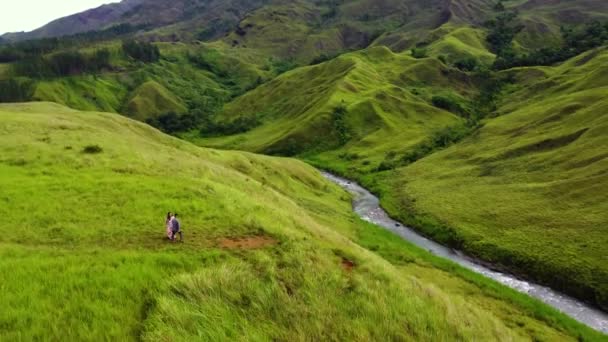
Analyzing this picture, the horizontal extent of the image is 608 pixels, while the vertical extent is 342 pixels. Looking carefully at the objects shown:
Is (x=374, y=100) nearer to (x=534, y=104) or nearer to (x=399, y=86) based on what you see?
(x=399, y=86)

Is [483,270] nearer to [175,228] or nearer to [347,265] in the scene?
[347,265]

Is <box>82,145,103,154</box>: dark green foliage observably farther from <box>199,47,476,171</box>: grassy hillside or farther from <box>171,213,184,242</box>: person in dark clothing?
<box>199,47,476,171</box>: grassy hillside

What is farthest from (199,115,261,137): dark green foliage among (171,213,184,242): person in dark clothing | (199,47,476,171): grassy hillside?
(171,213,184,242): person in dark clothing

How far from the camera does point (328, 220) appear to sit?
59.1 metres

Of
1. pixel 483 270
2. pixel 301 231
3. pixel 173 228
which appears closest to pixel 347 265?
pixel 301 231

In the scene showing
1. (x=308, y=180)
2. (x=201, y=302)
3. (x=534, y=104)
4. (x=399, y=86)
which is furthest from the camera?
(x=399, y=86)

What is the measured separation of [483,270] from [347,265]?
34931mm

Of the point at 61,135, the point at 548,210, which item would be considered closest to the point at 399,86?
the point at 548,210

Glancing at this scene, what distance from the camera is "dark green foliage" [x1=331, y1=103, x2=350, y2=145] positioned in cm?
14650

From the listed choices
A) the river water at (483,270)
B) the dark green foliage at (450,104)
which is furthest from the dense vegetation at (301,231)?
the dark green foliage at (450,104)

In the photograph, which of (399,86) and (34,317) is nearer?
(34,317)

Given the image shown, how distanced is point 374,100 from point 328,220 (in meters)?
111

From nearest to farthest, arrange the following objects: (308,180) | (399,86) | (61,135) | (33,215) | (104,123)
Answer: (33,215) → (61,135) → (104,123) → (308,180) → (399,86)

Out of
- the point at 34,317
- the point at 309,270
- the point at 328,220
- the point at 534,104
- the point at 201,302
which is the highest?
the point at 34,317
